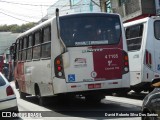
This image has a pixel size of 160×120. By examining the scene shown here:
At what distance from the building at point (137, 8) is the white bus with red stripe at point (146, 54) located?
15859mm

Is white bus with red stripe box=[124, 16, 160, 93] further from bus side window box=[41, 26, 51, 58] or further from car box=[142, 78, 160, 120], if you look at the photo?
car box=[142, 78, 160, 120]

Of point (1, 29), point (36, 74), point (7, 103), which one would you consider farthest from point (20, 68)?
point (1, 29)

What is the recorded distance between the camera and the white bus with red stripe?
13.4 metres

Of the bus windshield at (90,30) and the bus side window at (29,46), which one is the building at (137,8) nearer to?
the bus side window at (29,46)

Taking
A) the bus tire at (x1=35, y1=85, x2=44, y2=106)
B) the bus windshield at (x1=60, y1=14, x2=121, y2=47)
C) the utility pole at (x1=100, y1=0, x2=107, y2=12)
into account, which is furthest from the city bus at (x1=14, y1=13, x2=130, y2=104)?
the utility pole at (x1=100, y1=0, x2=107, y2=12)

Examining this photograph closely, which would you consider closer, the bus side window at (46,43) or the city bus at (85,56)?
the city bus at (85,56)

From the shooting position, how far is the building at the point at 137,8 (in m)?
29.6

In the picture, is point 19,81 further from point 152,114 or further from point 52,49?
point 152,114

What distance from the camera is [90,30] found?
39.4ft

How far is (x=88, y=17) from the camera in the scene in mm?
12109

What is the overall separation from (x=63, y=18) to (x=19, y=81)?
21.7 ft

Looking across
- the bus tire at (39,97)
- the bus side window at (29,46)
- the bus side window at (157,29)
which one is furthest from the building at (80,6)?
the bus tire at (39,97)

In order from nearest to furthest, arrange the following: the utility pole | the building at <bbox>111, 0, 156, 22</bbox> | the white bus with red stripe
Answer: the white bus with red stripe < the building at <bbox>111, 0, 156, 22</bbox> < the utility pole

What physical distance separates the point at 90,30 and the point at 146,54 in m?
2.43
